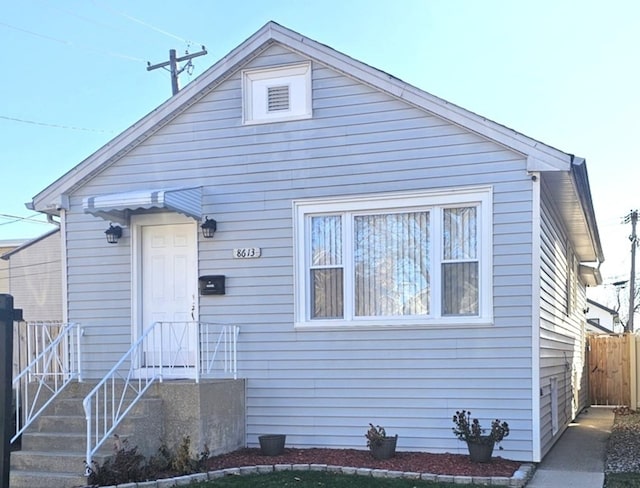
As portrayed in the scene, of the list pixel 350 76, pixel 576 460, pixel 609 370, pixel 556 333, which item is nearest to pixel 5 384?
pixel 350 76

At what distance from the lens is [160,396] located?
7797 millimetres

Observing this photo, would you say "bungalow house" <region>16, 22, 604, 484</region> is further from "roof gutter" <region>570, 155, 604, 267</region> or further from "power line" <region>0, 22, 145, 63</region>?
"power line" <region>0, 22, 145, 63</region>

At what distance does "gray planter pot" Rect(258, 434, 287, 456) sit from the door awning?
2.96m

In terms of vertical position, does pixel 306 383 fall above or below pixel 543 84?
below

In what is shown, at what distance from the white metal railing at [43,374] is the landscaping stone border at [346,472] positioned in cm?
195

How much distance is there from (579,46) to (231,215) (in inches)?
311

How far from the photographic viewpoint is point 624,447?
9.14 meters

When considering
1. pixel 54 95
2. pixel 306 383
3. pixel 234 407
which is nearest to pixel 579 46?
pixel 306 383

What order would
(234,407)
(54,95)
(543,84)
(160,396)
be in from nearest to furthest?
(160,396)
(234,407)
(543,84)
(54,95)

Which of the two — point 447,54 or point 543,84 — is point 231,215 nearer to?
point 447,54

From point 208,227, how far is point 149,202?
3.24 ft

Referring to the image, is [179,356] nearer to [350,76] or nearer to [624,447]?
[350,76]

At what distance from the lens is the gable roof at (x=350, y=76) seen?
306 inches

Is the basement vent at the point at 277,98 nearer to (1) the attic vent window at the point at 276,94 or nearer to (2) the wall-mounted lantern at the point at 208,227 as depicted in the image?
(1) the attic vent window at the point at 276,94
